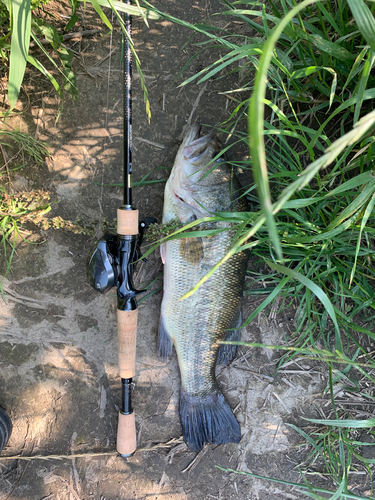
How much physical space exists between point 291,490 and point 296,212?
72.9 inches

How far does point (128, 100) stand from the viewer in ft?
5.21

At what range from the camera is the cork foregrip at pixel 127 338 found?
5.72 ft

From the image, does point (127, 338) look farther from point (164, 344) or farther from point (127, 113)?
point (127, 113)

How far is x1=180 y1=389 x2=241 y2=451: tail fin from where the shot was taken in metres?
1.99

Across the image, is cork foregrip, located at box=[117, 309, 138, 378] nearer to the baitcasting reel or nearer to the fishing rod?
the fishing rod

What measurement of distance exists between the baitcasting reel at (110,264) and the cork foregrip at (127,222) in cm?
4

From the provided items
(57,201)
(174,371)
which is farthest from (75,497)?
(57,201)

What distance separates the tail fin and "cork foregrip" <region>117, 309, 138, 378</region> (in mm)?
431

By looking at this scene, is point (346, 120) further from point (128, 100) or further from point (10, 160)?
point (10, 160)

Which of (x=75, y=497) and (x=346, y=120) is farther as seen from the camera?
(x=75, y=497)

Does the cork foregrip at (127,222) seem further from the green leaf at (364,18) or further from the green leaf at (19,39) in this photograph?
the green leaf at (364,18)

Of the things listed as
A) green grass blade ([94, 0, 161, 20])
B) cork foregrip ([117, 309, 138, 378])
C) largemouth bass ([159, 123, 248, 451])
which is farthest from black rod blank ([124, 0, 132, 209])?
cork foregrip ([117, 309, 138, 378])

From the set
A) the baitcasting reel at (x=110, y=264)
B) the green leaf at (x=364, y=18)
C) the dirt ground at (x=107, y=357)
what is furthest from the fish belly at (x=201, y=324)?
the green leaf at (x=364, y=18)

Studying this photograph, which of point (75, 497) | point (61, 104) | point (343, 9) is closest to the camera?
point (343, 9)
